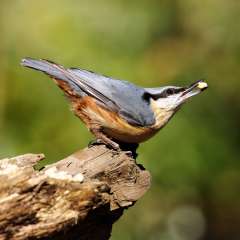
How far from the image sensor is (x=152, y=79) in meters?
5.25

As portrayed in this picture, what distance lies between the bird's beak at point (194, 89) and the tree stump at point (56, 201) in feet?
2.27

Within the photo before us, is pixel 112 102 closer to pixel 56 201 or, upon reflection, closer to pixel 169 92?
pixel 169 92

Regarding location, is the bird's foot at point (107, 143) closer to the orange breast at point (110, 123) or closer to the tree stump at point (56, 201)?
the orange breast at point (110, 123)

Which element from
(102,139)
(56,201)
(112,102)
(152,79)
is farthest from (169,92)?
(152,79)

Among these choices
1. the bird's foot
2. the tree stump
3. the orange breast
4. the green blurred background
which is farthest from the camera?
the green blurred background

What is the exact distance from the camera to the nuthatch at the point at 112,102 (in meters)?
3.55

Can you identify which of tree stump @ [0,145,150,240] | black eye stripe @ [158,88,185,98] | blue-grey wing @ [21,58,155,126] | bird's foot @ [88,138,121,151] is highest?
blue-grey wing @ [21,58,155,126]

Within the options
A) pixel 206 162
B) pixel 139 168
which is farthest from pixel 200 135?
pixel 139 168

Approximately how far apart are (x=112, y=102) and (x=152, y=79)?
1.68 m

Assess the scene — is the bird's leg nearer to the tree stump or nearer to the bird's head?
the bird's head

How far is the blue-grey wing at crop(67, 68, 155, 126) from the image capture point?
3559 millimetres

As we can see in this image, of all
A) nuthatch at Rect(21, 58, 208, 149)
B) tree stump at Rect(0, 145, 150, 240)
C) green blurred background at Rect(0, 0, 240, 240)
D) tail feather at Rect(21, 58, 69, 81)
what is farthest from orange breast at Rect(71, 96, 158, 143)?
green blurred background at Rect(0, 0, 240, 240)

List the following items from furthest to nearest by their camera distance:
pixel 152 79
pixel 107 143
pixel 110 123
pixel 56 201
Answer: pixel 152 79, pixel 110 123, pixel 107 143, pixel 56 201

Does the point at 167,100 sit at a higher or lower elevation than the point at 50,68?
lower
